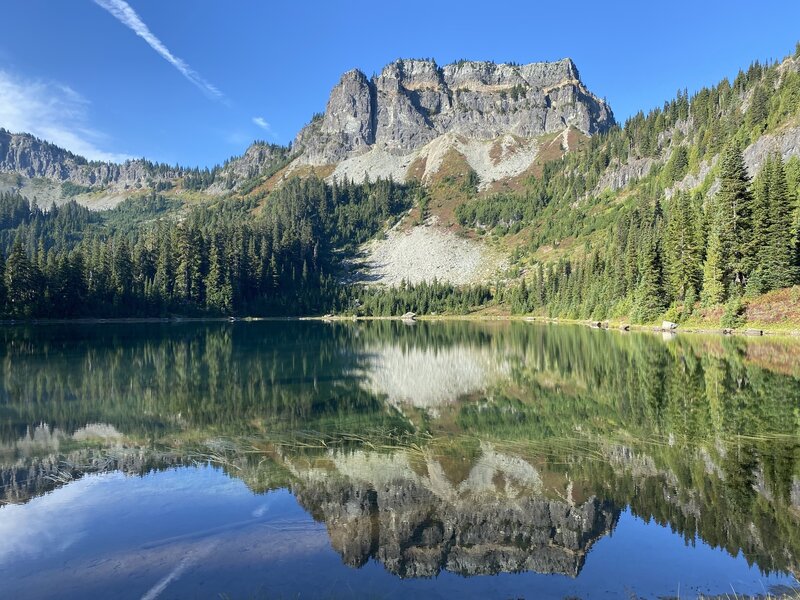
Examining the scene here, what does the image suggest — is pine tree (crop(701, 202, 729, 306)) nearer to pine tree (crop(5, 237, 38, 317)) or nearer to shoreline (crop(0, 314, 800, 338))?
shoreline (crop(0, 314, 800, 338))

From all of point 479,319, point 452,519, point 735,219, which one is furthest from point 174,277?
point 452,519

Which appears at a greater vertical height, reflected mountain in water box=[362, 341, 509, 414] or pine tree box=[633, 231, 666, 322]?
pine tree box=[633, 231, 666, 322]

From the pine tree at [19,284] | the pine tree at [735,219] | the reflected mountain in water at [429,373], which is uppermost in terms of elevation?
the pine tree at [735,219]

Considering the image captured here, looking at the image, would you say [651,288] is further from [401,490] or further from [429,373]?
[401,490]

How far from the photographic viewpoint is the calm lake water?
10156mm

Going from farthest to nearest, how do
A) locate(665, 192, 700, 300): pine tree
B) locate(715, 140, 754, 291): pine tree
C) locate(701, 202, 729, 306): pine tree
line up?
locate(665, 192, 700, 300): pine tree, locate(701, 202, 729, 306): pine tree, locate(715, 140, 754, 291): pine tree

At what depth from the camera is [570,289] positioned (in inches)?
5074

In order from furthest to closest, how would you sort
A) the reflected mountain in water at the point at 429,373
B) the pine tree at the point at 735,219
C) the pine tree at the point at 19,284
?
the pine tree at the point at 19,284
the pine tree at the point at 735,219
the reflected mountain in water at the point at 429,373

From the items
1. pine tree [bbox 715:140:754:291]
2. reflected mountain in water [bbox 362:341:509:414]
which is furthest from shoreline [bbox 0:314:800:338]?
reflected mountain in water [bbox 362:341:509:414]

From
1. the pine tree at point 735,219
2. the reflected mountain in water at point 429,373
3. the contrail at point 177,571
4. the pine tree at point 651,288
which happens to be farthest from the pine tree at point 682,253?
the contrail at point 177,571

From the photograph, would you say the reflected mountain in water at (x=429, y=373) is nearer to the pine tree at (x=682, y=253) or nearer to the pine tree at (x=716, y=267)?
the pine tree at (x=716, y=267)

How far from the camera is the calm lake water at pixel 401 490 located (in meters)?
10.2

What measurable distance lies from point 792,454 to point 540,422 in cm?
858

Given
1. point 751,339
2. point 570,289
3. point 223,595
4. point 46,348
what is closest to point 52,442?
point 223,595
